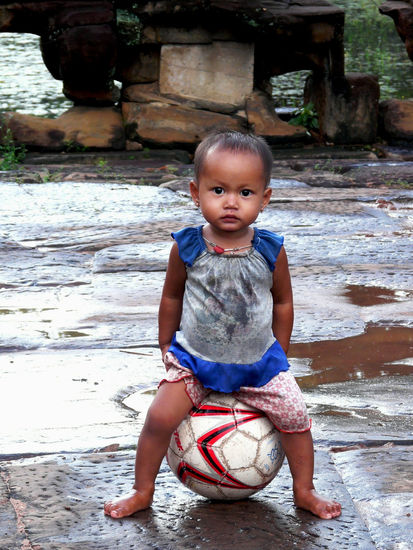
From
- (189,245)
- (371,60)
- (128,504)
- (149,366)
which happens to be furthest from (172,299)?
(371,60)

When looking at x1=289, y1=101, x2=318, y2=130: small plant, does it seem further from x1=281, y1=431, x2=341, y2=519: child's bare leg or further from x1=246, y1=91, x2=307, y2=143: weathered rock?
x1=281, y1=431, x2=341, y2=519: child's bare leg

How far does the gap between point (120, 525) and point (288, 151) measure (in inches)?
283

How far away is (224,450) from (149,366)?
1321mm

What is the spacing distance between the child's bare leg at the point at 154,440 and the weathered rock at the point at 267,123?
6.94m

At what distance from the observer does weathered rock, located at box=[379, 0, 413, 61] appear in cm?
934

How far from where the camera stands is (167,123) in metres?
9.01

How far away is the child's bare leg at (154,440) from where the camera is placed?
8.07 ft

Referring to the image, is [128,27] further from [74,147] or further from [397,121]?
[397,121]

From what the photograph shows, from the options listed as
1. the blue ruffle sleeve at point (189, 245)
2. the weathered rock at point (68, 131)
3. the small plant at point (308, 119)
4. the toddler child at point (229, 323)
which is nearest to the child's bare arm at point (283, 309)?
the toddler child at point (229, 323)

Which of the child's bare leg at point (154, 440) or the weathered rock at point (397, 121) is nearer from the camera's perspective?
the child's bare leg at point (154, 440)

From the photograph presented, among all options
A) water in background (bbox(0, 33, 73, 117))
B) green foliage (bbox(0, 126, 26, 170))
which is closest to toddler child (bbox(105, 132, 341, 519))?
green foliage (bbox(0, 126, 26, 170))

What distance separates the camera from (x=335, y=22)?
9.14 m

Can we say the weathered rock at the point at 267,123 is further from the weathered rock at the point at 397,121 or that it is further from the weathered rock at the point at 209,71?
the weathered rock at the point at 397,121

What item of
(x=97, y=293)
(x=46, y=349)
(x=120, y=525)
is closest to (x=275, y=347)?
(x=120, y=525)
